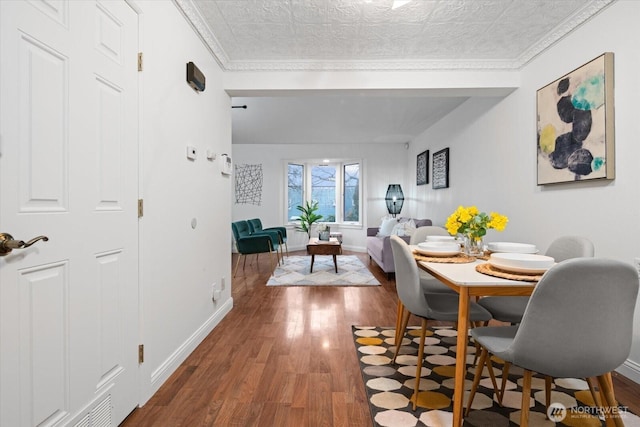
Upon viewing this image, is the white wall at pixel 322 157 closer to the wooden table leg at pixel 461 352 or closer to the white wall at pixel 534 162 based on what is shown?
the white wall at pixel 534 162

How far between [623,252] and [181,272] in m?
2.79

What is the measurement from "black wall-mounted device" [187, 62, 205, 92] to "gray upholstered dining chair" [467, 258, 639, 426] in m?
2.28

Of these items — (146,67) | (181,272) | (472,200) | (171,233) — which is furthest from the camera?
(472,200)

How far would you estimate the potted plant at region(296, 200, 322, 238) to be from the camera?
7035 millimetres

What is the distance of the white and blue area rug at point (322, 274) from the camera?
4344 millimetres

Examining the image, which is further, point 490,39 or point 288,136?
point 288,136

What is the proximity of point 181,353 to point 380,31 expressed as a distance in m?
2.75

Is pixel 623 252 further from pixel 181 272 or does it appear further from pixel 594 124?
pixel 181 272

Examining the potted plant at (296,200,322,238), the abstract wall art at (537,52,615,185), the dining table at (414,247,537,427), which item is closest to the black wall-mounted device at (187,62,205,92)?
the dining table at (414,247,537,427)

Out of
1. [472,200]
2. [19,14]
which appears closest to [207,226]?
[19,14]

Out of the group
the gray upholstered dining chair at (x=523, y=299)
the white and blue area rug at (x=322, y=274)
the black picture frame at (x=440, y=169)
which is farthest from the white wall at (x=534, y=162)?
the white and blue area rug at (x=322, y=274)

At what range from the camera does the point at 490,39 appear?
2674 millimetres

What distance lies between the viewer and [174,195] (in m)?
2.04

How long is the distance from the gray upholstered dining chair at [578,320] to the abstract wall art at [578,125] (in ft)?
4.38
